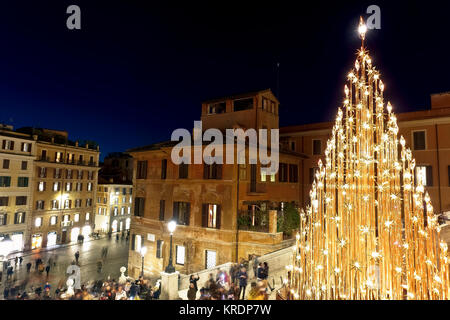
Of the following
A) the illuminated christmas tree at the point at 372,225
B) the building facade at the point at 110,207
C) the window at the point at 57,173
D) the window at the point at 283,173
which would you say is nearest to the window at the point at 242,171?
the window at the point at 283,173

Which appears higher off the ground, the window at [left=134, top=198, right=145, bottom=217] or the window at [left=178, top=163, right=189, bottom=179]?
the window at [left=178, top=163, right=189, bottom=179]

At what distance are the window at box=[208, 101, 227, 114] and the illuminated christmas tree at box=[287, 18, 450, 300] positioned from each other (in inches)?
744

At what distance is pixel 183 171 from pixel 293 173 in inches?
417

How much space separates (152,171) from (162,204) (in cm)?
304

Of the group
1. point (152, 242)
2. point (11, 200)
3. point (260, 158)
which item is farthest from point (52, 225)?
point (260, 158)

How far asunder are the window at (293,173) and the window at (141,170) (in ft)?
42.8

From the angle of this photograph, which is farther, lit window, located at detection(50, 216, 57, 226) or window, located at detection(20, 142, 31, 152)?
lit window, located at detection(50, 216, 57, 226)

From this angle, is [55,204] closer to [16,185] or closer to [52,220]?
[52,220]

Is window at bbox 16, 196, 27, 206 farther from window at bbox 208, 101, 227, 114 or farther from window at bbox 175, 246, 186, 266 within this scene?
window at bbox 208, 101, 227, 114

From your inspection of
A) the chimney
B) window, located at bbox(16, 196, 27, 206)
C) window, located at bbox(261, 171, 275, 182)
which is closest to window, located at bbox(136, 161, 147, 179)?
window, located at bbox(261, 171, 275, 182)

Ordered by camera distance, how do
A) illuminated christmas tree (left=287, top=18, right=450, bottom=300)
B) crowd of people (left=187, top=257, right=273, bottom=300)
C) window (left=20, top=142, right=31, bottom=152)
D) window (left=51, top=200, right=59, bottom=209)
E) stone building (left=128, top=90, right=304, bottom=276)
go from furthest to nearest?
window (left=51, top=200, right=59, bottom=209) < window (left=20, top=142, right=31, bottom=152) < stone building (left=128, top=90, right=304, bottom=276) < crowd of people (left=187, top=257, right=273, bottom=300) < illuminated christmas tree (left=287, top=18, right=450, bottom=300)

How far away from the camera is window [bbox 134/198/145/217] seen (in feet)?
75.4
